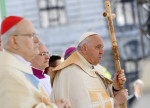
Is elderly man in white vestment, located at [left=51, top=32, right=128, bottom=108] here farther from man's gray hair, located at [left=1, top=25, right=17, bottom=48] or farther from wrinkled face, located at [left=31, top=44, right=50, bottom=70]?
man's gray hair, located at [left=1, top=25, right=17, bottom=48]

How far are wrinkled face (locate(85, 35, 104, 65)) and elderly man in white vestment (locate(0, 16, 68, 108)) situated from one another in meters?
0.93

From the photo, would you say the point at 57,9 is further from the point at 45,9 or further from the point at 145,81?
the point at 145,81

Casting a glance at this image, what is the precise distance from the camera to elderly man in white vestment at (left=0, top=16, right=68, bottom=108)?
2.61 meters

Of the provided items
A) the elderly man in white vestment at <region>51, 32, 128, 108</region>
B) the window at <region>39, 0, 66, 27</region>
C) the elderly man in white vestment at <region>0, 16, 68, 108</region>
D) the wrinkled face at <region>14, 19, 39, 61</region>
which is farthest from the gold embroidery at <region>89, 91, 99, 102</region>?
the window at <region>39, 0, 66, 27</region>

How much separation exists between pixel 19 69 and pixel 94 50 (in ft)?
3.75

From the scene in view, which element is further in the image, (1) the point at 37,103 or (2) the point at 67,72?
(2) the point at 67,72

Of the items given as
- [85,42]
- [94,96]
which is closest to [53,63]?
[85,42]

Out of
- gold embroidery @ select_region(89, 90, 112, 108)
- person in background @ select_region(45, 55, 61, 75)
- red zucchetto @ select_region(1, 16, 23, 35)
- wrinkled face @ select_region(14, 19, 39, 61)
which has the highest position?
red zucchetto @ select_region(1, 16, 23, 35)

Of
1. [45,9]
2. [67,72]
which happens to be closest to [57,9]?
[45,9]

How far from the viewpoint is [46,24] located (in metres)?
19.3

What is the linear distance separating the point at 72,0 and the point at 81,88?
1620cm

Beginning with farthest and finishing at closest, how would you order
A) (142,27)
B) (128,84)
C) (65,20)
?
(65,20) → (128,84) → (142,27)

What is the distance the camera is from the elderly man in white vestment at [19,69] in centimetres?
261

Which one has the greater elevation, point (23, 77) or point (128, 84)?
point (23, 77)
